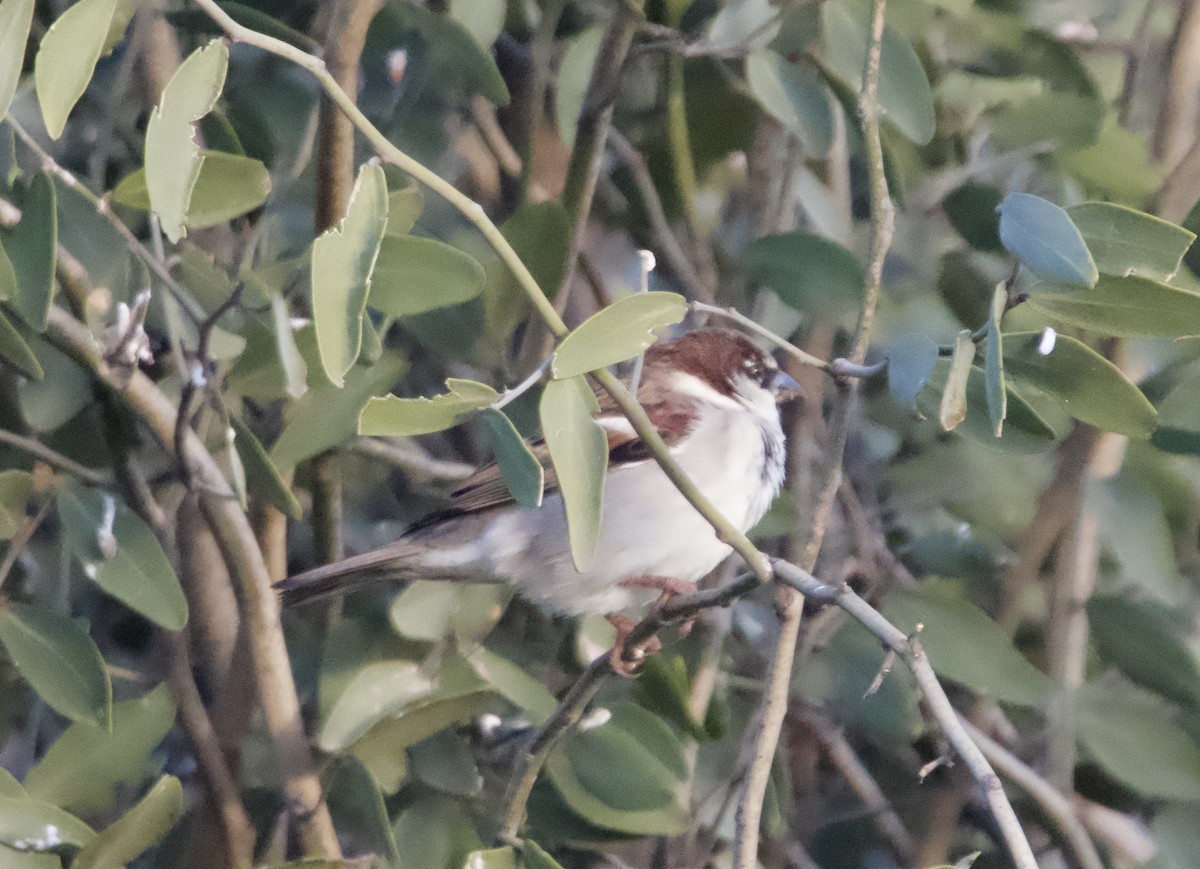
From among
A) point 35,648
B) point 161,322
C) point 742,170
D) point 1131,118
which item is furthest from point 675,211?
point 35,648

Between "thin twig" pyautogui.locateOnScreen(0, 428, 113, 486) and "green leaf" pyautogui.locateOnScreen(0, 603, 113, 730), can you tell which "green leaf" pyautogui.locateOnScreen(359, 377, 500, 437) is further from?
"thin twig" pyautogui.locateOnScreen(0, 428, 113, 486)

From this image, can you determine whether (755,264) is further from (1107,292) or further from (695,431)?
(1107,292)

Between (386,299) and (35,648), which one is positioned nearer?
(386,299)

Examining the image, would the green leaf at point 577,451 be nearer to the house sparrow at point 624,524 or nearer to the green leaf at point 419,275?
the green leaf at point 419,275

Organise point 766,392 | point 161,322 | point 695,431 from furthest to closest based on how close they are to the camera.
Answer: point 766,392, point 695,431, point 161,322

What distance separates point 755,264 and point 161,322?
100cm

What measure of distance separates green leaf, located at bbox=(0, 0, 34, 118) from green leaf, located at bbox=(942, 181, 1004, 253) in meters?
1.64

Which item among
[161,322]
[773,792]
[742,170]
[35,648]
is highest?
[161,322]

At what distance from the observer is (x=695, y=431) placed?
305 centimetres

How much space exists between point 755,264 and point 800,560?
784 millimetres

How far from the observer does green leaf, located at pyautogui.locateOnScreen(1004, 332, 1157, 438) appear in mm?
1608

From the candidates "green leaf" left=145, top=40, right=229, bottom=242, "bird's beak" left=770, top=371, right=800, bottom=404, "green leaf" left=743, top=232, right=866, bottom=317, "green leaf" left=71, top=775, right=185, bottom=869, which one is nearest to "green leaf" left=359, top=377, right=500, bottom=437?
"green leaf" left=145, top=40, right=229, bottom=242

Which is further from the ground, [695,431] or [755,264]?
[755,264]

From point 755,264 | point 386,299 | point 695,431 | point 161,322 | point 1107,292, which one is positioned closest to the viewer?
point 1107,292
